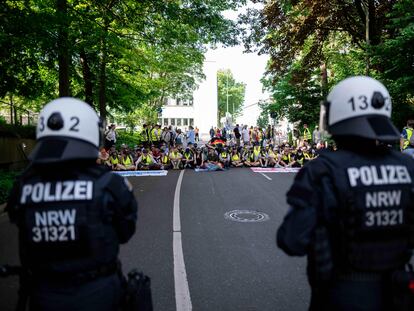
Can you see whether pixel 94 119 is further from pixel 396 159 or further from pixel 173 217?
pixel 173 217

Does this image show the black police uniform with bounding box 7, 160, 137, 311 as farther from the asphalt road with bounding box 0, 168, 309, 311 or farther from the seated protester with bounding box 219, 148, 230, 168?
the seated protester with bounding box 219, 148, 230, 168

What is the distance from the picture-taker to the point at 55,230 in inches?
74.7

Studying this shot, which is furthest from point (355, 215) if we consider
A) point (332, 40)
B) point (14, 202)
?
point (332, 40)

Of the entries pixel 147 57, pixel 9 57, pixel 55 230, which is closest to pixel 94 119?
pixel 55 230

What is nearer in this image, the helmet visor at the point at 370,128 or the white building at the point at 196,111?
the helmet visor at the point at 370,128

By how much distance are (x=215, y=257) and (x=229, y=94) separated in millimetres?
95295

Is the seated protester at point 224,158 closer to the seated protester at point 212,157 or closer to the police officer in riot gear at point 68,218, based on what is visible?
the seated protester at point 212,157

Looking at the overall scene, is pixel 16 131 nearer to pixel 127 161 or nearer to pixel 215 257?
pixel 127 161

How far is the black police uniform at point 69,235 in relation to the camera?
6.23 ft

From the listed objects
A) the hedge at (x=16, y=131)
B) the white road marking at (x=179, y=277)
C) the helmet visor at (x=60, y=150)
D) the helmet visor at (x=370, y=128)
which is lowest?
the white road marking at (x=179, y=277)

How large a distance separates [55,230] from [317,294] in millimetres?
1404

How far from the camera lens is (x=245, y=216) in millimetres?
7438

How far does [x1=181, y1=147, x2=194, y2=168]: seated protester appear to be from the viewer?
690 inches

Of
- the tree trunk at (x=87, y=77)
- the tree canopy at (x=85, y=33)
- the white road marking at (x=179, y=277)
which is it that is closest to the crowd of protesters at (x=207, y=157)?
the tree trunk at (x=87, y=77)
